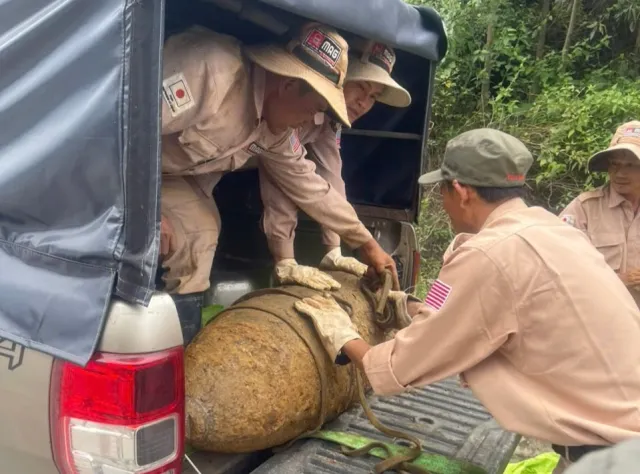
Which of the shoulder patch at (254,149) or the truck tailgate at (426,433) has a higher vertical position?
the shoulder patch at (254,149)

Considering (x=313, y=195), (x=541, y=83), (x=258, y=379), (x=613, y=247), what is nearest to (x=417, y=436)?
(x=258, y=379)

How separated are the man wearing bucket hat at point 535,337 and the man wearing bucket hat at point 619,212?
5.41 ft

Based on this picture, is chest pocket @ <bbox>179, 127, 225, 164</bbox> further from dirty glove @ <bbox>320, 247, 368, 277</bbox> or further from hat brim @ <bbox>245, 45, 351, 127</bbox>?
dirty glove @ <bbox>320, 247, 368, 277</bbox>

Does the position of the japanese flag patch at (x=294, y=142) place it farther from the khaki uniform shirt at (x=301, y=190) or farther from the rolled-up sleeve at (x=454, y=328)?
the rolled-up sleeve at (x=454, y=328)

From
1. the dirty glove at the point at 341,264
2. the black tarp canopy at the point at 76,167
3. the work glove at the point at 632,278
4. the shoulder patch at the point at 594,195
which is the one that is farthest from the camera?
the shoulder patch at the point at 594,195

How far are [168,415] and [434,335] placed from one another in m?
0.76

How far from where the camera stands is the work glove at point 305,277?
2.64 m

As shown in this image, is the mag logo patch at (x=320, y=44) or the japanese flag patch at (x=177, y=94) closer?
the japanese flag patch at (x=177, y=94)

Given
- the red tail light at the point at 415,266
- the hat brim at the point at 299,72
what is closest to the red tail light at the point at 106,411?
the hat brim at the point at 299,72

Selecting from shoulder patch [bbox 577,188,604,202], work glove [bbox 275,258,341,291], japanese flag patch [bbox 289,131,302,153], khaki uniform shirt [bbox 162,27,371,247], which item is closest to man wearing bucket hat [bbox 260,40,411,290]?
work glove [bbox 275,258,341,291]

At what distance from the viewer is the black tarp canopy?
1.47 meters

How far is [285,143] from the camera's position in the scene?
2799 millimetres

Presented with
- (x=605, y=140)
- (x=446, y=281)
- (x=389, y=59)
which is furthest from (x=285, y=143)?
(x=605, y=140)

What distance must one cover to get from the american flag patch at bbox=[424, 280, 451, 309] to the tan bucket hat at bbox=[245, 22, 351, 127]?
2.09ft
